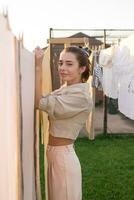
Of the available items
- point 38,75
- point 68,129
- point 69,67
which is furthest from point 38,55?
point 68,129

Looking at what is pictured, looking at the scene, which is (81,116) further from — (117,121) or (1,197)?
(117,121)

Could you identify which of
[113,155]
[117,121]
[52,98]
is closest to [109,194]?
[113,155]

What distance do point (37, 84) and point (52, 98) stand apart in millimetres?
114

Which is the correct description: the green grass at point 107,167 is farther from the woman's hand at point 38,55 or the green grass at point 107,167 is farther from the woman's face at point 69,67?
the woman's hand at point 38,55

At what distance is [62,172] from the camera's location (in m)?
2.10

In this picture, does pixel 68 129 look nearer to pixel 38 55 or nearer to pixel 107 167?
pixel 38 55

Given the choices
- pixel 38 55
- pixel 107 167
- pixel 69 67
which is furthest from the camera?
pixel 107 167

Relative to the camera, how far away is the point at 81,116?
2104 mm

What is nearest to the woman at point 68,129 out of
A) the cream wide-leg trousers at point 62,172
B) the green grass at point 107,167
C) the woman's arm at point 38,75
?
the cream wide-leg trousers at point 62,172

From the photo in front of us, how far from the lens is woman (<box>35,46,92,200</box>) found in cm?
205

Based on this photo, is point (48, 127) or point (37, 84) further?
point (48, 127)

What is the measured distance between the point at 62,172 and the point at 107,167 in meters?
Answer: 3.52

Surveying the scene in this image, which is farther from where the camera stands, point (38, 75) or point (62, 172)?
point (62, 172)

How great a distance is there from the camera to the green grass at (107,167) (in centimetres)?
443
